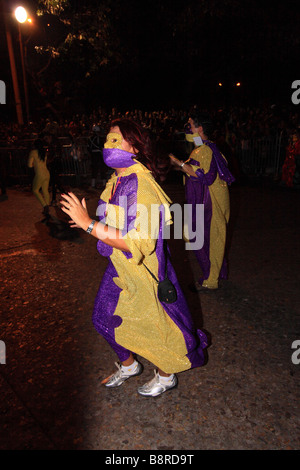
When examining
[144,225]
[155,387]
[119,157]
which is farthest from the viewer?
[155,387]

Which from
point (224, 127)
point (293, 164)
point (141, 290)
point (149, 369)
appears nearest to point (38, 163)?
point (149, 369)

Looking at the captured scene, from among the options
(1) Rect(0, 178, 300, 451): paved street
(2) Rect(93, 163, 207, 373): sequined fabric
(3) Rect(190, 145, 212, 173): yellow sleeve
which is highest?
(3) Rect(190, 145, 212, 173): yellow sleeve

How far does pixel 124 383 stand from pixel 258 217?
5.21m

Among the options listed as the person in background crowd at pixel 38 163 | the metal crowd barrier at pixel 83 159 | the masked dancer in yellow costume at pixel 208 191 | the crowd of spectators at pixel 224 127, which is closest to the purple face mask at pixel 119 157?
the masked dancer in yellow costume at pixel 208 191

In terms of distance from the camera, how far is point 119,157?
2246 mm

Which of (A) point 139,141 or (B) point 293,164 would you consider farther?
(B) point 293,164

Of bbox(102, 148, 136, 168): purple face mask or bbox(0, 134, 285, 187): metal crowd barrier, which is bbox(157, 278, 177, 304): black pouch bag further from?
bbox(0, 134, 285, 187): metal crowd barrier

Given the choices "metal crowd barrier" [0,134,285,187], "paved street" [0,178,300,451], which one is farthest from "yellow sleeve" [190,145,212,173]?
"metal crowd barrier" [0,134,285,187]

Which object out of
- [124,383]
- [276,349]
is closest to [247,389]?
[276,349]

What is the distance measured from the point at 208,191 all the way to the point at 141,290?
198cm

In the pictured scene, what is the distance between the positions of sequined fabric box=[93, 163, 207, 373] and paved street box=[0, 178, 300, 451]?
38 cm

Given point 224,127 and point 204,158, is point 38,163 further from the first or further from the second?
point 224,127

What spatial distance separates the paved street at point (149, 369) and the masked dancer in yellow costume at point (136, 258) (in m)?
0.31

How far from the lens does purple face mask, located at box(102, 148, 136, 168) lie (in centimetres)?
224
